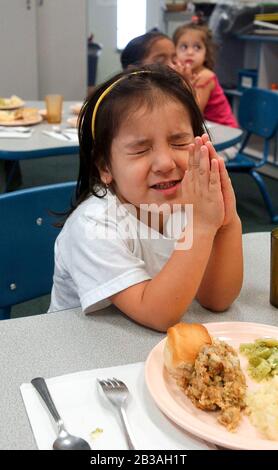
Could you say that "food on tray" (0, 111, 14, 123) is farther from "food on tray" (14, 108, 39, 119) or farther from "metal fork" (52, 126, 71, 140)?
"metal fork" (52, 126, 71, 140)

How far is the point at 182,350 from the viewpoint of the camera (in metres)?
0.69

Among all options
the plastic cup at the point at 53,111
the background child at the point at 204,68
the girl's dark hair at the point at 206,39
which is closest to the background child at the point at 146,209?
the plastic cup at the point at 53,111

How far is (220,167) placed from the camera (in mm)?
844

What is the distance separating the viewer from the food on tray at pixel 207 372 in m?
0.64

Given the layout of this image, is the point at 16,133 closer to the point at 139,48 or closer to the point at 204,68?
the point at 139,48

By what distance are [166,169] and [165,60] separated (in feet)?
6.62

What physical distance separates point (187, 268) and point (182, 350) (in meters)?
0.19

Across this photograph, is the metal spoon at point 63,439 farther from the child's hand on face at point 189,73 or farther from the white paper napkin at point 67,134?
the child's hand on face at point 189,73

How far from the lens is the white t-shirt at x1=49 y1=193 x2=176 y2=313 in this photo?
2.92 ft

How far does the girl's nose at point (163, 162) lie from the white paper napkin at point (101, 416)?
1.19 feet

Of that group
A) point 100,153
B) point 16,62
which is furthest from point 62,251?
point 16,62

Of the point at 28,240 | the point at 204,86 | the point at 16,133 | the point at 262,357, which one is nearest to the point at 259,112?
the point at 204,86
